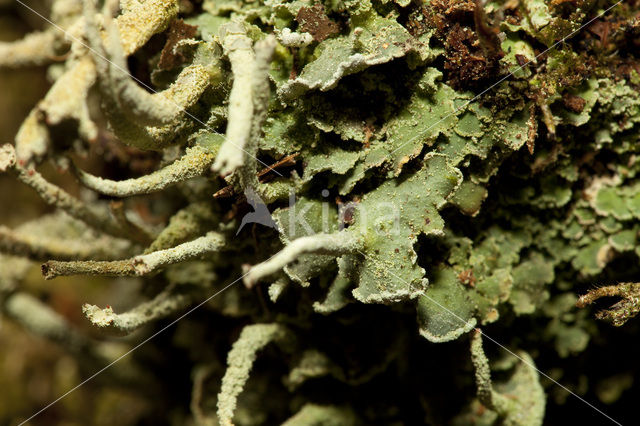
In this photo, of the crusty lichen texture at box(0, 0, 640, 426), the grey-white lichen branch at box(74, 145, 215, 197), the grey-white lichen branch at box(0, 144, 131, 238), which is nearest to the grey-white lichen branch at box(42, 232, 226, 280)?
the crusty lichen texture at box(0, 0, 640, 426)

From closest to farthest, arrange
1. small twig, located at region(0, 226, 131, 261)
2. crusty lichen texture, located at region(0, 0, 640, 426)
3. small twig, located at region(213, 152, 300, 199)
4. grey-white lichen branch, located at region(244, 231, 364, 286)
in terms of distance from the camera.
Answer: grey-white lichen branch, located at region(244, 231, 364, 286), crusty lichen texture, located at region(0, 0, 640, 426), small twig, located at region(213, 152, 300, 199), small twig, located at region(0, 226, 131, 261)

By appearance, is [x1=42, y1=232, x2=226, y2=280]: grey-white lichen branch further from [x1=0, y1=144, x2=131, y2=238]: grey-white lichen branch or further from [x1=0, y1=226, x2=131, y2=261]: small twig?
[x1=0, y1=226, x2=131, y2=261]: small twig

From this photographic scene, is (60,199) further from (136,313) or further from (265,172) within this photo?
(265,172)

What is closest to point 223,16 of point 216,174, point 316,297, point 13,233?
point 216,174

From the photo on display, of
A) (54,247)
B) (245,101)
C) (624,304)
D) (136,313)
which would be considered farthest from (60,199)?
(624,304)

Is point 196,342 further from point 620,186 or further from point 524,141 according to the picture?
point 620,186

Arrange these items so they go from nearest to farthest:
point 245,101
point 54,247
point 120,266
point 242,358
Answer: point 245,101 → point 120,266 → point 242,358 → point 54,247

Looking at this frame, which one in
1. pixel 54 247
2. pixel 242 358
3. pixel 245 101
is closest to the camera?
pixel 245 101

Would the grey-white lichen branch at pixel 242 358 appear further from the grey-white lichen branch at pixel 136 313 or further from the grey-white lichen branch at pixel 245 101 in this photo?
the grey-white lichen branch at pixel 245 101
